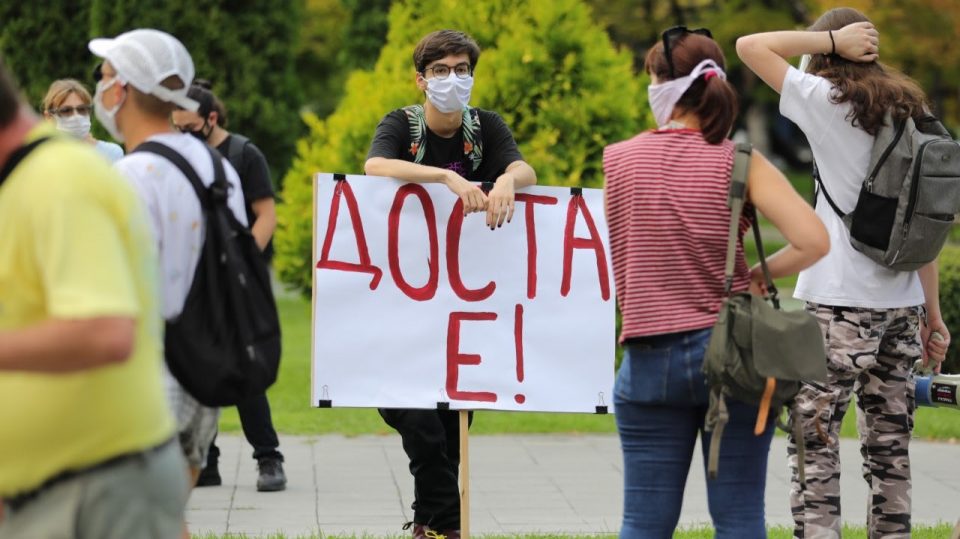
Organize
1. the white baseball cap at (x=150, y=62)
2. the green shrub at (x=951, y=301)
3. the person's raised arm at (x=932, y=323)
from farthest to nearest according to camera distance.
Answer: the green shrub at (x=951, y=301), the person's raised arm at (x=932, y=323), the white baseball cap at (x=150, y=62)

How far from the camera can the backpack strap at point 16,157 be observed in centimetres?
286

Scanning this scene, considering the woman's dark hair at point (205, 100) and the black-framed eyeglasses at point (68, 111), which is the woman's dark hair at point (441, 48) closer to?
the woman's dark hair at point (205, 100)

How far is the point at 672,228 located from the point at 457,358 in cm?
198

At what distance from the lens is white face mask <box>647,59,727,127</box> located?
13.5 ft

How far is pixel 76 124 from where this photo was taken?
6.91 m

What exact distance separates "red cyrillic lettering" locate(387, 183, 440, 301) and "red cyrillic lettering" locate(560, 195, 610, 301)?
50 cm

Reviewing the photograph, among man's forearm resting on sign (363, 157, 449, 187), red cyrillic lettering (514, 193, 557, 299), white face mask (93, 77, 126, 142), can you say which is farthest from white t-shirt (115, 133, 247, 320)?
red cyrillic lettering (514, 193, 557, 299)

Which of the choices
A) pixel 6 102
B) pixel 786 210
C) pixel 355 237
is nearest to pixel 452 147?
pixel 355 237

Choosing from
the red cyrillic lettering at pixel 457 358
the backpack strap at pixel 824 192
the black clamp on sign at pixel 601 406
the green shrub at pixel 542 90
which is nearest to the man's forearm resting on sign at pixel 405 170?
the red cyrillic lettering at pixel 457 358

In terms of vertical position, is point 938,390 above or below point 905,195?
below

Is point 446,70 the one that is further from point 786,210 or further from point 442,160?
point 786,210

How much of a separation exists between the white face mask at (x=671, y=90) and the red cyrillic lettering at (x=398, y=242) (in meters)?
1.79

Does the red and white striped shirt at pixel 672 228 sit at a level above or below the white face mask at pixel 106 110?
below

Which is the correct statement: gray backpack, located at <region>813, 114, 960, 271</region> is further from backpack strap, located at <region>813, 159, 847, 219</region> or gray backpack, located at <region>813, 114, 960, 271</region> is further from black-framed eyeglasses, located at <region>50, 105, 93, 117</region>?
black-framed eyeglasses, located at <region>50, 105, 93, 117</region>
